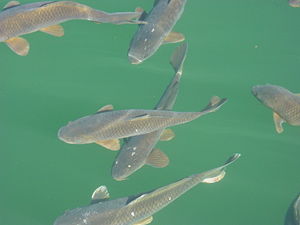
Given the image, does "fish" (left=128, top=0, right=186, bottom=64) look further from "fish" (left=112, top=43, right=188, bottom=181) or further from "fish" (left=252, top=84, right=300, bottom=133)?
"fish" (left=252, top=84, right=300, bottom=133)

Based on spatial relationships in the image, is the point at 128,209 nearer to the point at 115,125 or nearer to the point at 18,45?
the point at 115,125

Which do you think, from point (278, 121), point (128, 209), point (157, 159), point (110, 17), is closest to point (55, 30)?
point (110, 17)

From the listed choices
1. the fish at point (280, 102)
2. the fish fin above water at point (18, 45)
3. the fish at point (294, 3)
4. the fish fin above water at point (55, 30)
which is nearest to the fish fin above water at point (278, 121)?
the fish at point (280, 102)

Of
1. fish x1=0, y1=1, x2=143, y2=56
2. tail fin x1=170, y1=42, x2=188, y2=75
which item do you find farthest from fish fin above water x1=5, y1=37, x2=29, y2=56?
tail fin x1=170, y1=42, x2=188, y2=75

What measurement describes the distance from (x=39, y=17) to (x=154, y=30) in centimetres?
153

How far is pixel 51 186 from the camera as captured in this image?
498cm

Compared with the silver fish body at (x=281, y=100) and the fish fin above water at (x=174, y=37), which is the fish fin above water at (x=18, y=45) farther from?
the silver fish body at (x=281, y=100)

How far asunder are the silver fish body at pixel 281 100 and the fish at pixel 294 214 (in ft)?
3.47

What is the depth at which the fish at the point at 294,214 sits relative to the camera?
4625 mm

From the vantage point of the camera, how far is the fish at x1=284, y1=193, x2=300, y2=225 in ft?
15.2

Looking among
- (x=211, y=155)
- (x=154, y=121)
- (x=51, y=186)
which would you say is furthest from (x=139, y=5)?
(x=51, y=186)

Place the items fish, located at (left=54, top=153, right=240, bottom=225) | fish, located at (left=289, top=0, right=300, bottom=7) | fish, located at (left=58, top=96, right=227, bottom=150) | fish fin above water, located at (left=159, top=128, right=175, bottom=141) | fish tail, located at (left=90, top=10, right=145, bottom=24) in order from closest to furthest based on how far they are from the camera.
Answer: fish, located at (left=54, top=153, right=240, bottom=225) < fish, located at (left=58, top=96, right=227, bottom=150) < fish fin above water, located at (left=159, top=128, right=175, bottom=141) < fish tail, located at (left=90, top=10, right=145, bottom=24) < fish, located at (left=289, top=0, right=300, bottom=7)

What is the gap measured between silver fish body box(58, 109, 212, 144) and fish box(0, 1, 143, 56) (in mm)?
1312

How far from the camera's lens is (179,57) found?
521cm
